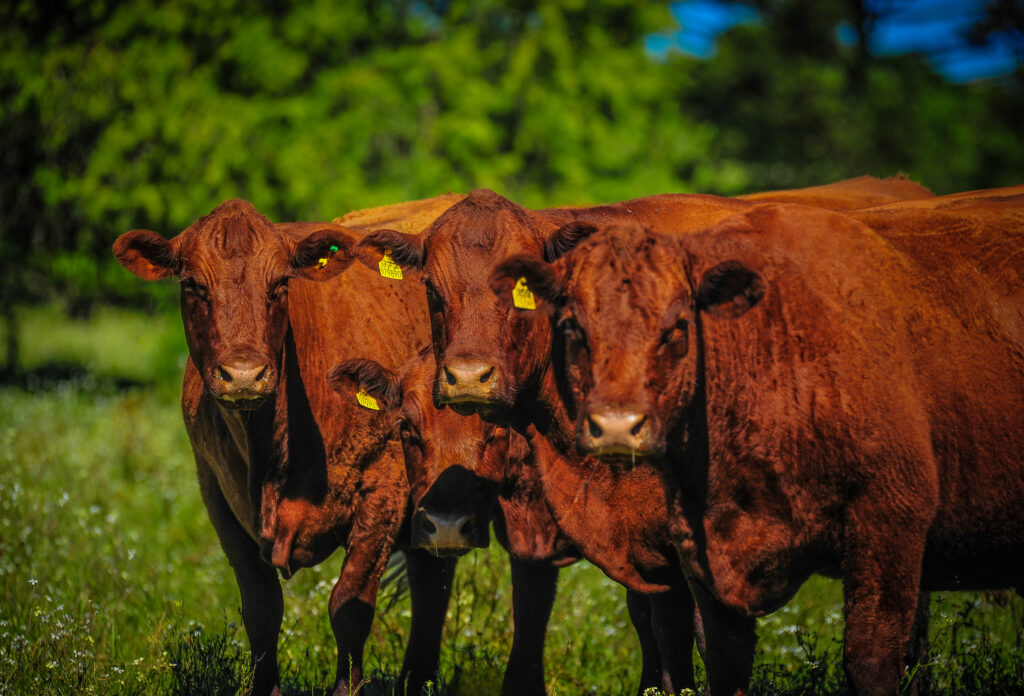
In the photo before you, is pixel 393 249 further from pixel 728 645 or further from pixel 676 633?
pixel 728 645

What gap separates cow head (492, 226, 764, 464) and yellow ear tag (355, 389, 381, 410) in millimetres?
1403

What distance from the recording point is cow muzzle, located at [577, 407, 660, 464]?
3.72 m

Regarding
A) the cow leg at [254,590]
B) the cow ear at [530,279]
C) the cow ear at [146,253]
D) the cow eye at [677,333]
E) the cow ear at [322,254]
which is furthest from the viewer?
the cow leg at [254,590]

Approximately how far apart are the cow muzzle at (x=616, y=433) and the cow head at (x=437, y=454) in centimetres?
134

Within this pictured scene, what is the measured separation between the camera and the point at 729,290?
4.12 metres

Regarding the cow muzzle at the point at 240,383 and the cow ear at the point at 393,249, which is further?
the cow ear at the point at 393,249

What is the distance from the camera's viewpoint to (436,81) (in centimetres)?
2064

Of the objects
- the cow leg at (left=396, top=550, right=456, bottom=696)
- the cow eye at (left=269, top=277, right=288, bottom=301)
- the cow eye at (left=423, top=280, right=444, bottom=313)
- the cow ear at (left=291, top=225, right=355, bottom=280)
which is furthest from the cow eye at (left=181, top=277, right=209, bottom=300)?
the cow leg at (left=396, top=550, right=456, bottom=696)

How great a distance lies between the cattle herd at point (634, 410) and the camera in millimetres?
4109

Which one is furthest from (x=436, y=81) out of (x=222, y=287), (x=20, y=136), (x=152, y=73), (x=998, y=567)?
(x=998, y=567)

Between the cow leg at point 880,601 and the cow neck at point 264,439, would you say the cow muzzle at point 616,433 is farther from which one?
the cow neck at point 264,439

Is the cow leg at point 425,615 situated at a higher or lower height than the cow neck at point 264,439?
lower

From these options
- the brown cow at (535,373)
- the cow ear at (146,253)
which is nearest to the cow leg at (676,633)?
the brown cow at (535,373)

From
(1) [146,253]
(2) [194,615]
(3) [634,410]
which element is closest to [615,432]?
(3) [634,410]
